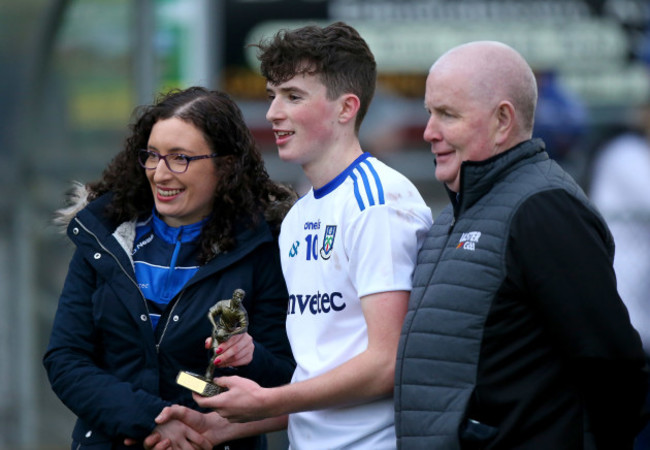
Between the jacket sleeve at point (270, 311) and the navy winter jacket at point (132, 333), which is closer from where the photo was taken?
the navy winter jacket at point (132, 333)

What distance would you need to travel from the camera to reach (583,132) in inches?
350

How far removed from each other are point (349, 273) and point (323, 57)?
592 mm

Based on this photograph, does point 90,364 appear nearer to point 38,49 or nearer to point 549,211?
point 549,211

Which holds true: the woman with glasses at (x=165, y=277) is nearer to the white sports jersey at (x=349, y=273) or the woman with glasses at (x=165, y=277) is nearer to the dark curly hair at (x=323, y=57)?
the white sports jersey at (x=349, y=273)

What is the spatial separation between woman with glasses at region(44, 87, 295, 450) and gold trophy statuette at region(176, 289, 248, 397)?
0.33 feet

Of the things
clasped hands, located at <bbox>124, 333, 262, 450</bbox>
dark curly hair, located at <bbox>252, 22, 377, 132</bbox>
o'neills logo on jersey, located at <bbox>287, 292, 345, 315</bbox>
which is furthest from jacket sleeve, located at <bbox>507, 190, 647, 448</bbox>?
clasped hands, located at <bbox>124, 333, 262, 450</bbox>

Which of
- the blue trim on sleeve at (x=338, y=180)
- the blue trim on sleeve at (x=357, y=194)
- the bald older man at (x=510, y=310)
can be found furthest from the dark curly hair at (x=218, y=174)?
the bald older man at (x=510, y=310)

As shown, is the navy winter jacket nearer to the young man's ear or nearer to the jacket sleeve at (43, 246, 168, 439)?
the jacket sleeve at (43, 246, 168, 439)

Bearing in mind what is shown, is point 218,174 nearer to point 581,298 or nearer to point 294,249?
point 294,249

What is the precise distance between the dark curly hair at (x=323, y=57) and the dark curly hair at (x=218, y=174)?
11.5 inches

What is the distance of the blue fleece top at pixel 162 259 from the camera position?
10.7 feet

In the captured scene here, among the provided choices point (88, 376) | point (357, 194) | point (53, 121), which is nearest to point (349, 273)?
point (357, 194)

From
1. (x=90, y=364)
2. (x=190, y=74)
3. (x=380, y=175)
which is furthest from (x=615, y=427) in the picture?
(x=190, y=74)

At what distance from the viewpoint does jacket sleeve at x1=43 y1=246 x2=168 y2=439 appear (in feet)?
10.3
